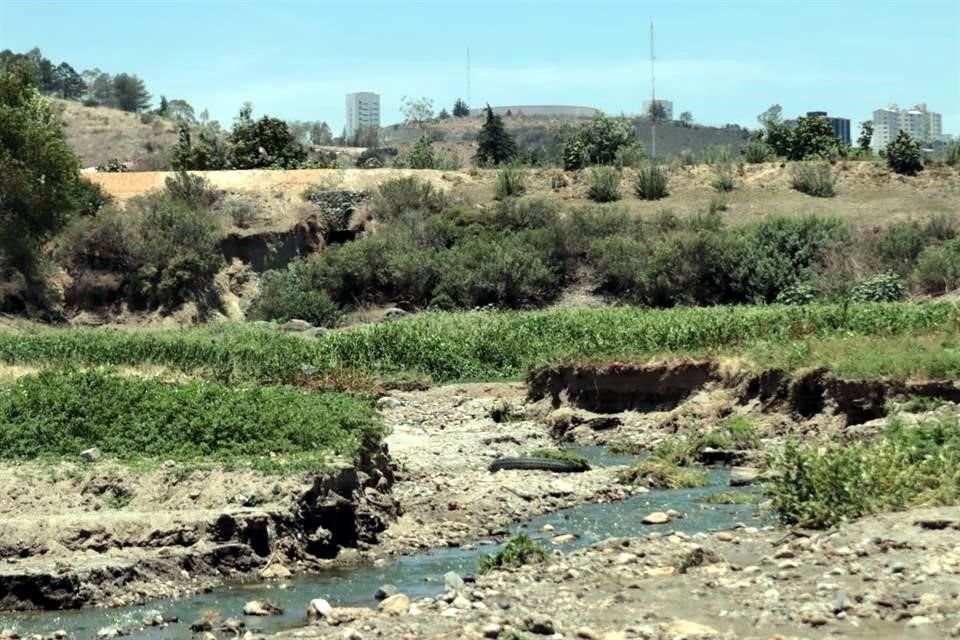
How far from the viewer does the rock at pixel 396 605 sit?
1208 centimetres

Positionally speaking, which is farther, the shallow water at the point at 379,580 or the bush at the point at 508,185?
the bush at the point at 508,185

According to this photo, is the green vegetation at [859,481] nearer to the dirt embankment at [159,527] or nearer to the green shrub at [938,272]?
the dirt embankment at [159,527]

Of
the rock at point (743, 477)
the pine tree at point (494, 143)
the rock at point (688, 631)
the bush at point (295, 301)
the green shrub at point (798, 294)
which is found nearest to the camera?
the rock at point (688, 631)

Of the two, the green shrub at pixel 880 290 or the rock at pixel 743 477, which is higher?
the green shrub at pixel 880 290

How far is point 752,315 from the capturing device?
109 ft

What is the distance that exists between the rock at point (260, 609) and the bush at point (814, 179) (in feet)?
165

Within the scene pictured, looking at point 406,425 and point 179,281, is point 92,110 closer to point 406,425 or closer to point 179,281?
point 179,281

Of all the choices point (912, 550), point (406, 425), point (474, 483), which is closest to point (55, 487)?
point (474, 483)

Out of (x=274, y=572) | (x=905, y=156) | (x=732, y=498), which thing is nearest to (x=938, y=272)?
(x=905, y=156)

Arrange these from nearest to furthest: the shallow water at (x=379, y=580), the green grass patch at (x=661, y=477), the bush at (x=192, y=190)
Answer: the shallow water at (x=379, y=580) → the green grass patch at (x=661, y=477) → the bush at (x=192, y=190)

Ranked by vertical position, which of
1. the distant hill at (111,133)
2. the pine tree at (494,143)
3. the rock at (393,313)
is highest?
the distant hill at (111,133)

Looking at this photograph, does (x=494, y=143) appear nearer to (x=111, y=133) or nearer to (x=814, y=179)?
(x=814, y=179)

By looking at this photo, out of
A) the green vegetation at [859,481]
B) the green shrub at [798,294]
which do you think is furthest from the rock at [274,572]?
the green shrub at [798,294]

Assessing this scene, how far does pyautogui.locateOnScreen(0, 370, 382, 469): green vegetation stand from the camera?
57.9 feet
